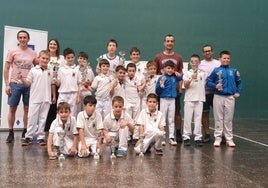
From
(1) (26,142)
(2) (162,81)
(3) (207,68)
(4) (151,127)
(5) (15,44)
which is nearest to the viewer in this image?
(4) (151,127)

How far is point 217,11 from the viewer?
1169 centimetres

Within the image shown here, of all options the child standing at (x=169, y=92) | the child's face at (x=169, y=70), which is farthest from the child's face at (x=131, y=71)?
the child's face at (x=169, y=70)

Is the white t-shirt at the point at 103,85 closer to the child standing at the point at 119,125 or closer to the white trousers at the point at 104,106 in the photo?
the white trousers at the point at 104,106

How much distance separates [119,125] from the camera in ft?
18.9

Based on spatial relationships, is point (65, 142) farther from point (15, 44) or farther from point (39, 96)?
point (15, 44)

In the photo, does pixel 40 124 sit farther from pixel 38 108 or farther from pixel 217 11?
pixel 217 11

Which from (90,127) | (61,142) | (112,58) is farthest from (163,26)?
(61,142)

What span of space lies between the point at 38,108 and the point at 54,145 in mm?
1094

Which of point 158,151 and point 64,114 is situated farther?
point 158,151

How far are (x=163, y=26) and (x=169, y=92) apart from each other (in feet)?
17.0

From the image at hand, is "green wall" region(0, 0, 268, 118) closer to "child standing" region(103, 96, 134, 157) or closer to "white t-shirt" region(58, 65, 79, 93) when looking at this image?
"white t-shirt" region(58, 65, 79, 93)

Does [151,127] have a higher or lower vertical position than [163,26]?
lower

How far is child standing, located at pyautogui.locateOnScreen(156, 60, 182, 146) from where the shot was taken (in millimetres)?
6586

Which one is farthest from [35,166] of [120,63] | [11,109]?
[120,63]
